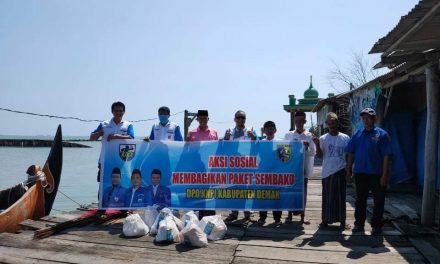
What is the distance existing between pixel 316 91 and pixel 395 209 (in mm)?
16833

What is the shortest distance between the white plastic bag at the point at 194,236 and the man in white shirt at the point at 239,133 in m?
1.48

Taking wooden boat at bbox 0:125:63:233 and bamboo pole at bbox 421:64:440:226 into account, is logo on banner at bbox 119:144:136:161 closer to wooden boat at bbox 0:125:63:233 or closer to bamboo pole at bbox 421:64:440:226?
wooden boat at bbox 0:125:63:233

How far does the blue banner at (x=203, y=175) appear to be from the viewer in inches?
240

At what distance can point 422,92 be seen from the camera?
9.26 metres

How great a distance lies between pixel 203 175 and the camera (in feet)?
20.4

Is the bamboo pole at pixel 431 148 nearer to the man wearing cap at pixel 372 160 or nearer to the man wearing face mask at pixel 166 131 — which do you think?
the man wearing cap at pixel 372 160

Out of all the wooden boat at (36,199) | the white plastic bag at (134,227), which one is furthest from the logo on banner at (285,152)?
the wooden boat at (36,199)

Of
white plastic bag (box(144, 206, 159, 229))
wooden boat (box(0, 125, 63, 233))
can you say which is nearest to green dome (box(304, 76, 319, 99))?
wooden boat (box(0, 125, 63, 233))

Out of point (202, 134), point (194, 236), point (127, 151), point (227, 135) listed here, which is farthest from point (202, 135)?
point (194, 236)

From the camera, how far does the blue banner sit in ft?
20.0

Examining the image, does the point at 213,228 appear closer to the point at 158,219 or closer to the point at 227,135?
the point at 158,219

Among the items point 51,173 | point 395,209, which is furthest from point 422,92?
point 51,173

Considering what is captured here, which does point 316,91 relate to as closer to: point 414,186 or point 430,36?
point 414,186

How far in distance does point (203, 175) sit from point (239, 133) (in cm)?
87
